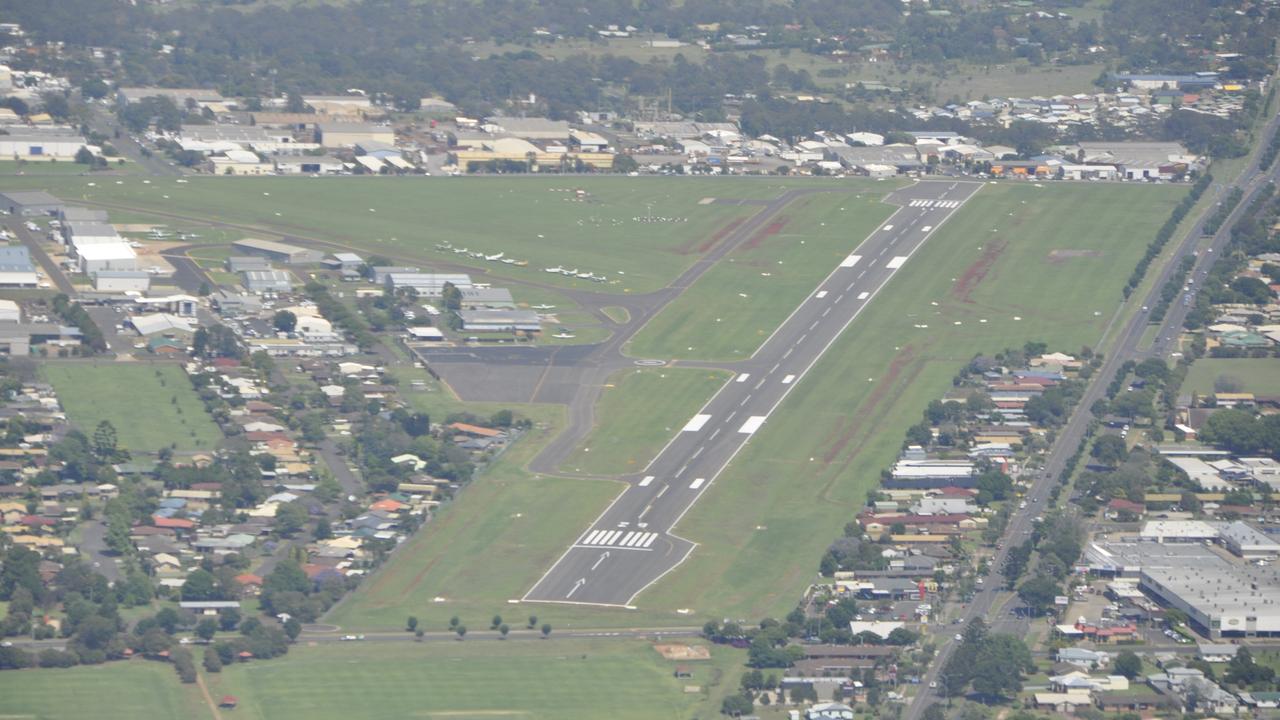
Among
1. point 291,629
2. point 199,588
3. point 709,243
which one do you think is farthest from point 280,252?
point 291,629

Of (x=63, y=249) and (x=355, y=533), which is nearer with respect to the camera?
(x=355, y=533)

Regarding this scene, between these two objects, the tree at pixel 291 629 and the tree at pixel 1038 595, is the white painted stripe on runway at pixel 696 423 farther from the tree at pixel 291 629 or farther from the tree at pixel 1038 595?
the tree at pixel 291 629

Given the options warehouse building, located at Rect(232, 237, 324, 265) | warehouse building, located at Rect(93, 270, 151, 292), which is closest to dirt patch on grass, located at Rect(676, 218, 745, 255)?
warehouse building, located at Rect(232, 237, 324, 265)

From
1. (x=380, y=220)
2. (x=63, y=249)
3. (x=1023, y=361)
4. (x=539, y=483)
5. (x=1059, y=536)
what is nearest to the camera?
(x=1059, y=536)

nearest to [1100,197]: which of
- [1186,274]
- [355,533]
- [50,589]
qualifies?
[1186,274]

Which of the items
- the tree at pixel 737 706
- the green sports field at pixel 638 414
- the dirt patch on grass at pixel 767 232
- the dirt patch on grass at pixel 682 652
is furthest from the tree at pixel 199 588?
the dirt patch on grass at pixel 767 232

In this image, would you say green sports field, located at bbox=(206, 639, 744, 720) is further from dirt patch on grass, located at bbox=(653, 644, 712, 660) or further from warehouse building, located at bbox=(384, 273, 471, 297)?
warehouse building, located at bbox=(384, 273, 471, 297)

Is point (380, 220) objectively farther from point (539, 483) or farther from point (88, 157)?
point (539, 483)
